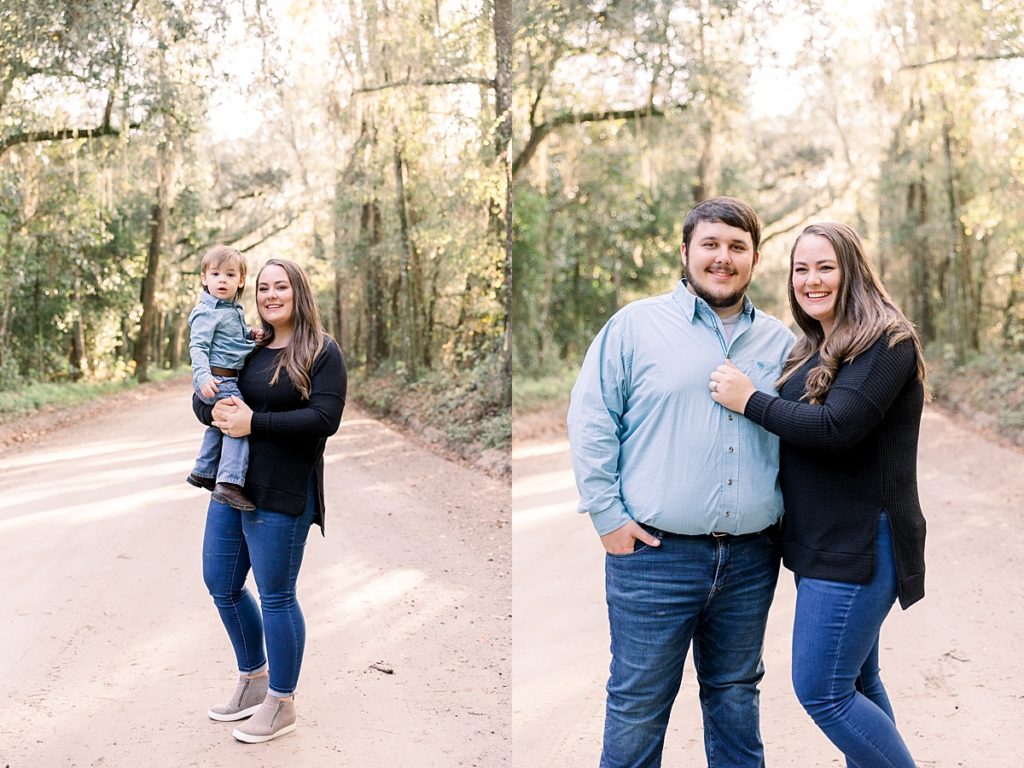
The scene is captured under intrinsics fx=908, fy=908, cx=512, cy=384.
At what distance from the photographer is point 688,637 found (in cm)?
193

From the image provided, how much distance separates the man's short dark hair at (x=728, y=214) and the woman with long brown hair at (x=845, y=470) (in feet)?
0.41

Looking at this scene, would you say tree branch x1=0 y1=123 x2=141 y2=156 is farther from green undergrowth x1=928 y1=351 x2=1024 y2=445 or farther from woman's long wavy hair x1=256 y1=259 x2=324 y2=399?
green undergrowth x1=928 y1=351 x2=1024 y2=445

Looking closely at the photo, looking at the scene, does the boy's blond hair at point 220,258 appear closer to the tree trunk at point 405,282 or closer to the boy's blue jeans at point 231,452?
the boy's blue jeans at point 231,452

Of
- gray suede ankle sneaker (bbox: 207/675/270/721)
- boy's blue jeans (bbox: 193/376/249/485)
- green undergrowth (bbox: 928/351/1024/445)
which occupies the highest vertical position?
boy's blue jeans (bbox: 193/376/249/485)

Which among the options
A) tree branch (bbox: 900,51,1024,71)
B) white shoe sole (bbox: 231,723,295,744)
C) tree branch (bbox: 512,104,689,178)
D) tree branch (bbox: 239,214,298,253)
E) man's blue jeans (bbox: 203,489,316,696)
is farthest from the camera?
tree branch (bbox: 512,104,689,178)

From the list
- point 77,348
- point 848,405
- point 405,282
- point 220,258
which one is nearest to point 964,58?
point 405,282

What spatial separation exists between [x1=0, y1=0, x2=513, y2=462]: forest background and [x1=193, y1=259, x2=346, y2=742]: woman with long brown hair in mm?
144

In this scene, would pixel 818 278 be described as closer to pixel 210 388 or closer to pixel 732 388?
pixel 732 388

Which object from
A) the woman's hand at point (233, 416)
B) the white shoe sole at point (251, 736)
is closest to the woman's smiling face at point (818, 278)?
the woman's hand at point (233, 416)

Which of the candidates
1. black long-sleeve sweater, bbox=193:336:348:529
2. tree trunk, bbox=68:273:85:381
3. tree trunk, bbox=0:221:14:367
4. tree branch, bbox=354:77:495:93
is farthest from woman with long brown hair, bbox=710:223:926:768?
tree trunk, bbox=0:221:14:367

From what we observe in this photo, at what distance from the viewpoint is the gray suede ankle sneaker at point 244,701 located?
247 cm

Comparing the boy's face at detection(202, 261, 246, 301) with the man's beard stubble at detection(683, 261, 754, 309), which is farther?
the boy's face at detection(202, 261, 246, 301)

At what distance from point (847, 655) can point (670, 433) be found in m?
0.58

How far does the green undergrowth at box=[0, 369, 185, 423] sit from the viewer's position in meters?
2.59
